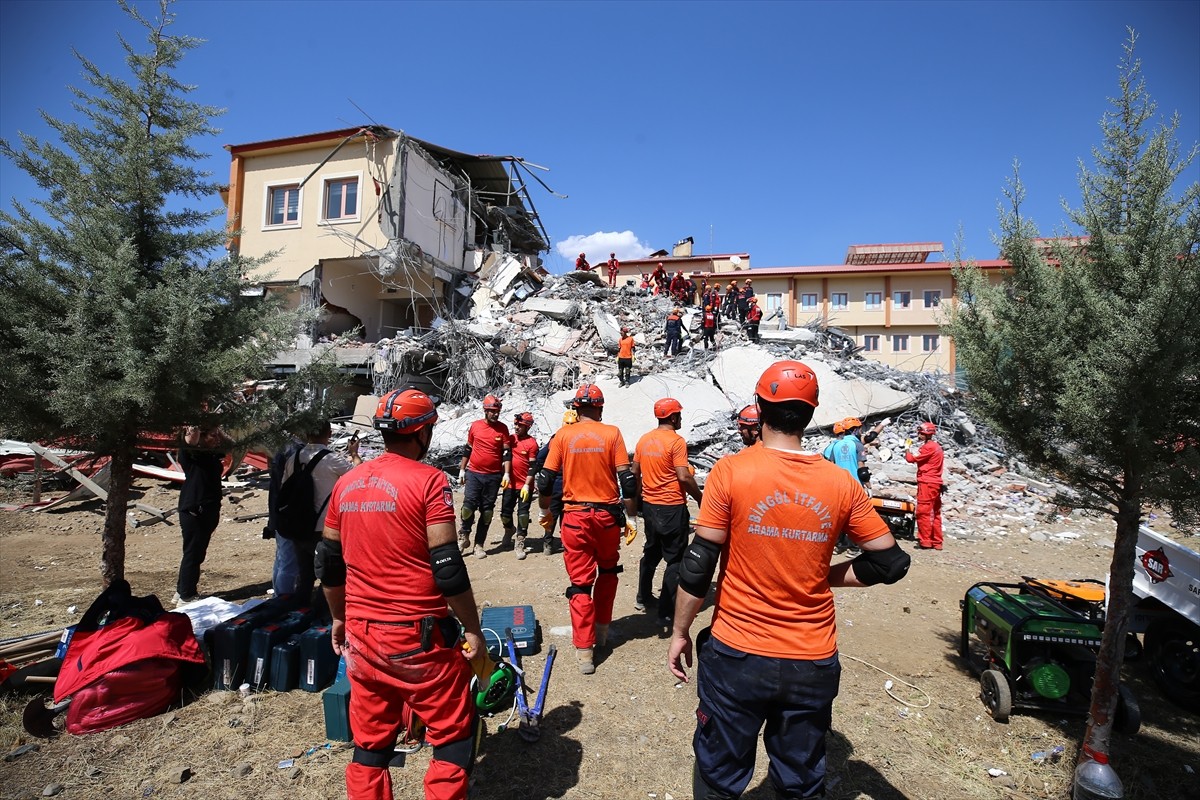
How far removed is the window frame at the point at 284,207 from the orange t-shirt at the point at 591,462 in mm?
17456

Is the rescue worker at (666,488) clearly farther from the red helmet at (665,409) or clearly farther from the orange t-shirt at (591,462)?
the orange t-shirt at (591,462)

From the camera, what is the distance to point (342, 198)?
18.0m

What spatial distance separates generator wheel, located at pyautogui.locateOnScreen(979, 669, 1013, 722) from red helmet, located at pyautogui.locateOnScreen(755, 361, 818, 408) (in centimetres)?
291

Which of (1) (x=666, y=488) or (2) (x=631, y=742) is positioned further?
(1) (x=666, y=488)

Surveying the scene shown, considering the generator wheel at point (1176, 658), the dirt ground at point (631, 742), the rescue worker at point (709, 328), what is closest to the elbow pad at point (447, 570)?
the dirt ground at point (631, 742)

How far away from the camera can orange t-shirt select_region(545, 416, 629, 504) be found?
4.40 metres

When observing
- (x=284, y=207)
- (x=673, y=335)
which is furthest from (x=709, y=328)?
Result: (x=284, y=207)

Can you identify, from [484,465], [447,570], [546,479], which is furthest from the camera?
[484,465]

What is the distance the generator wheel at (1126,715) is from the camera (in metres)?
3.36

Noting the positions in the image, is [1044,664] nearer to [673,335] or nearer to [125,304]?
[125,304]

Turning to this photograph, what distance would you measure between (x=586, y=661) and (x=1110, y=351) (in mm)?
3684

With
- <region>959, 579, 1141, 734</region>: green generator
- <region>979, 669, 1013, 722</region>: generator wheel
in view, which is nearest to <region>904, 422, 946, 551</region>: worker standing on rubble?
<region>959, 579, 1141, 734</region>: green generator

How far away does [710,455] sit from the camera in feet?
38.3

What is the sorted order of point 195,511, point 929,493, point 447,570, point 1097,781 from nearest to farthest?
1. point 447,570
2. point 1097,781
3. point 195,511
4. point 929,493
